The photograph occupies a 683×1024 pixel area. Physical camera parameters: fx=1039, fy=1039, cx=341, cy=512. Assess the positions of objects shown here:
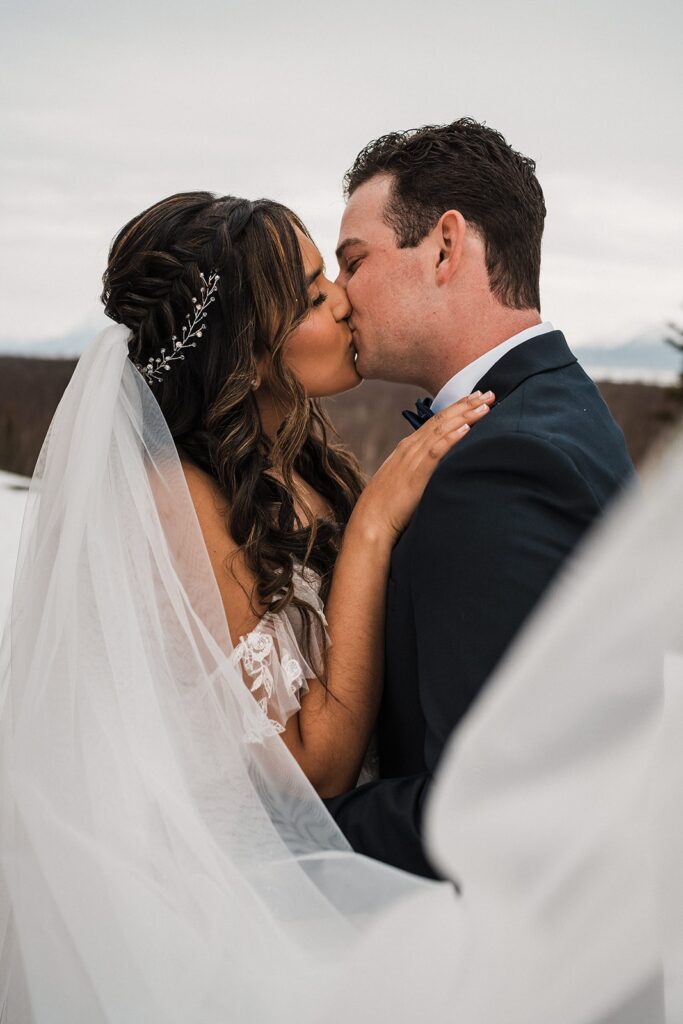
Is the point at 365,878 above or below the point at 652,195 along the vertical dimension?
below

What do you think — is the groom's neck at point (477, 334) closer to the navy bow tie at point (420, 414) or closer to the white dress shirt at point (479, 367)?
the white dress shirt at point (479, 367)

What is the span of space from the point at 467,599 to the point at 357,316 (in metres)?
1.08

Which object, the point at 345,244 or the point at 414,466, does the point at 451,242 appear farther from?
the point at 414,466

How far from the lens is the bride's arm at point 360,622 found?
2.27m

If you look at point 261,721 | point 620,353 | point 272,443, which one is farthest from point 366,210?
point 620,353

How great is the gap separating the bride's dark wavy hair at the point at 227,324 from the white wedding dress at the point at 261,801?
0.47ft

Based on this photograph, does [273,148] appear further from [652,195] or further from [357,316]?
[357,316]

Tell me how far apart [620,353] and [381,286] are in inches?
244

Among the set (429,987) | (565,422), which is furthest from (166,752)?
(565,422)

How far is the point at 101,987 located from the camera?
184cm

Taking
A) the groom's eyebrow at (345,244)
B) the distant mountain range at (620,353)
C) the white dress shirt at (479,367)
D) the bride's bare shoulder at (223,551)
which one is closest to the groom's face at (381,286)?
the groom's eyebrow at (345,244)

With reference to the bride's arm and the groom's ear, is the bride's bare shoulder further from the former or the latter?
the groom's ear

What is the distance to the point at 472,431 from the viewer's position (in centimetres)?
214

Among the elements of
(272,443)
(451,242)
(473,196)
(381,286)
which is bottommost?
(272,443)
